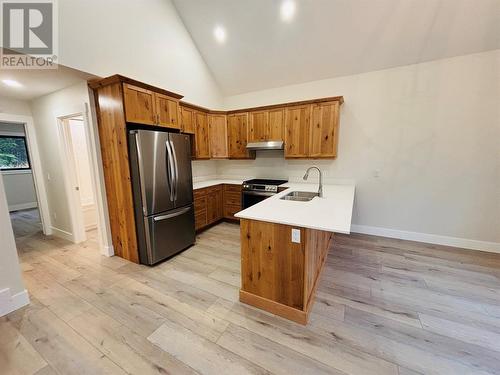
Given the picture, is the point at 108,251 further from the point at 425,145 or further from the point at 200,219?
the point at 425,145

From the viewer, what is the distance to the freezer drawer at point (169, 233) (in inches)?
107

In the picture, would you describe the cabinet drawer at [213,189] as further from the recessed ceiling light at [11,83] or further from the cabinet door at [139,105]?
the recessed ceiling light at [11,83]

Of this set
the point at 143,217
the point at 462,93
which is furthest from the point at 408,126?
the point at 143,217

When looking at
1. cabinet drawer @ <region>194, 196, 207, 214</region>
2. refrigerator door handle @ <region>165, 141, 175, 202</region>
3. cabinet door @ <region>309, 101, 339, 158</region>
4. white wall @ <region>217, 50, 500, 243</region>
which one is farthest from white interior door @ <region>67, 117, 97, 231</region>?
white wall @ <region>217, 50, 500, 243</region>

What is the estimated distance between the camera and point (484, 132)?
114 inches

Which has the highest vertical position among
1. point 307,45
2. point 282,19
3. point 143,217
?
point 282,19

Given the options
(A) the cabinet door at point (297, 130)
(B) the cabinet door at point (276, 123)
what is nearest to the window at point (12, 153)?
(B) the cabinet door at point (276, 123)

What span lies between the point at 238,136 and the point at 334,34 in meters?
2.35

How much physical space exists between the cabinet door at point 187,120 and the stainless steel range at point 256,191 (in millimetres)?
1512

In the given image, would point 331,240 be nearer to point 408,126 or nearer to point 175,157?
point 408,126

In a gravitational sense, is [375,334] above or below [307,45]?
below

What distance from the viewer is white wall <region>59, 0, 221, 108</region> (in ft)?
7.76

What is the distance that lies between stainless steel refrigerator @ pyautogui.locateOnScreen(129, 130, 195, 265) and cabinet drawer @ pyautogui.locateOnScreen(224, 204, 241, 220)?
1.36 metres

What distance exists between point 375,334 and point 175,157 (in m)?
2.97
